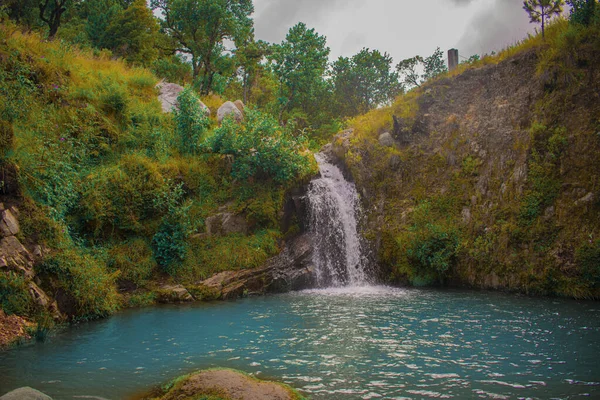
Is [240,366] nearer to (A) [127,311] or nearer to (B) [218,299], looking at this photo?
(A) [127,311]

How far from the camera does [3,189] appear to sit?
1052 cm

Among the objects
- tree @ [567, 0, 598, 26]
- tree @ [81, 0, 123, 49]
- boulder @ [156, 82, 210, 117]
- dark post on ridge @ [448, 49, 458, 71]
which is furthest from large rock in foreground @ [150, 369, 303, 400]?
tree @ [81, 0, 123, 49]

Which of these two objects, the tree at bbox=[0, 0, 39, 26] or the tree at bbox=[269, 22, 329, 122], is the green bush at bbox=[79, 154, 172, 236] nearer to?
the tree at bbox=[269, 22, 329, 122]

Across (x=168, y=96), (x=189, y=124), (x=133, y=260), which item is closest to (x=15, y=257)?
(x=133, y=260)

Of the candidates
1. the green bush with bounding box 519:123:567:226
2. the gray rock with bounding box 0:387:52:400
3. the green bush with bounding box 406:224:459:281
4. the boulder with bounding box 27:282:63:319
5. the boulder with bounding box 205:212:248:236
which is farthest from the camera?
the boulder with bounding box 205:212:248:236

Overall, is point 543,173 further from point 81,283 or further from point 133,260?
point 81,283

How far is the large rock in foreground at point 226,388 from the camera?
5477 mm

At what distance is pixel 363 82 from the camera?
41.6m

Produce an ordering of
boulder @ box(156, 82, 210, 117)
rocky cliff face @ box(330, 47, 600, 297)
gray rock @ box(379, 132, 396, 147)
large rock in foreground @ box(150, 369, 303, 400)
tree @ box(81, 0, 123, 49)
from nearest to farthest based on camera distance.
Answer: large rock in foreground @ box(150, 369, 303, 400)
rocky cliff face @ box(330, 47, 600, 297)
gray rock @ box(379, 132, 396, 147)
boulder @ box(156, 82, 210, 117)
tree @ box(81, 0, 123, 49)

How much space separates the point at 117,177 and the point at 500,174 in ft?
47.0

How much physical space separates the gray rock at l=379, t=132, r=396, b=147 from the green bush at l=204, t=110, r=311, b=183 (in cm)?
464

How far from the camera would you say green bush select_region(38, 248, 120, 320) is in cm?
1055

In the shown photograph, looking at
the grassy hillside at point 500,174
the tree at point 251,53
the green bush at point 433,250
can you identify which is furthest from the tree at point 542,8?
the tree at point 251,53

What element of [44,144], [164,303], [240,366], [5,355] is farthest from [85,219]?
[240,366]
